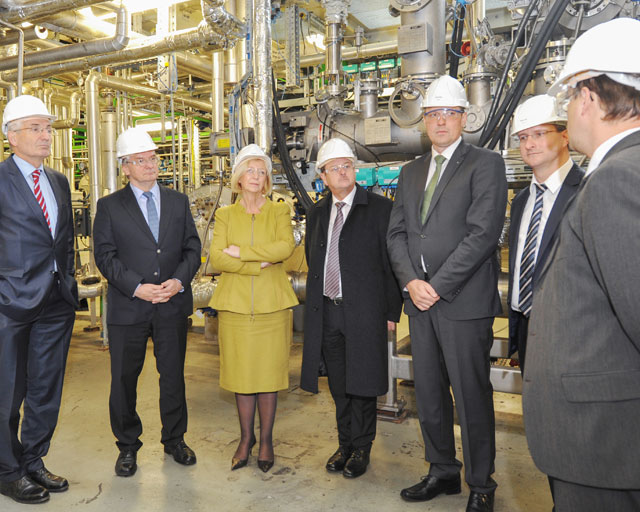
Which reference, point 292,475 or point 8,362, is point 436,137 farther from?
point 8,362

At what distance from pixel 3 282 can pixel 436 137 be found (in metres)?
1.77

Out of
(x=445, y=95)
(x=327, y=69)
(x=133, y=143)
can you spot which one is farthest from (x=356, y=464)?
(x=327, y=69)


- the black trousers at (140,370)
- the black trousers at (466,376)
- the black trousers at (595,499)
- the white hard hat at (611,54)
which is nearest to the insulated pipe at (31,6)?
the black trousers at (140,370)

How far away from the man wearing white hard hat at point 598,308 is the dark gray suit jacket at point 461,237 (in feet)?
2.84

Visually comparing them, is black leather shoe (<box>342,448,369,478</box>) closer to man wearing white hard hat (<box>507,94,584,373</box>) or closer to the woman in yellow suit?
the woman in yellow suit

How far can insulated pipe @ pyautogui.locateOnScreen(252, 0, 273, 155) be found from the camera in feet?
10.8

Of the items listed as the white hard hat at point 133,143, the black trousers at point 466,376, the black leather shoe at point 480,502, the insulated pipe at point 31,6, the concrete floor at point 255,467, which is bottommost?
the concrete floor at point 255,467

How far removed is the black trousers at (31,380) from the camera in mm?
2184

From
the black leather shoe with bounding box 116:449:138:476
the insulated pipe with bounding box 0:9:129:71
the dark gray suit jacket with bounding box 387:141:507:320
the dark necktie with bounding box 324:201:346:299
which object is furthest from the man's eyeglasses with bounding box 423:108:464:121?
the insulated pipe with bounding box 0:9:129:71

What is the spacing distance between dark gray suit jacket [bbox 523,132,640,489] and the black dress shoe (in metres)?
1.17

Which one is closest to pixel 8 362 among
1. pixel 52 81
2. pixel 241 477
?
pixel 241 477

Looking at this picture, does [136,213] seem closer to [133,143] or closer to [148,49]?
[133,143]

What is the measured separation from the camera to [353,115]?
11.4 feet

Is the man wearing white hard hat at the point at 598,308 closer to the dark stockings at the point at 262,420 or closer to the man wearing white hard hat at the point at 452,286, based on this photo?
the man wearing white hard hat at the point at 452,286
